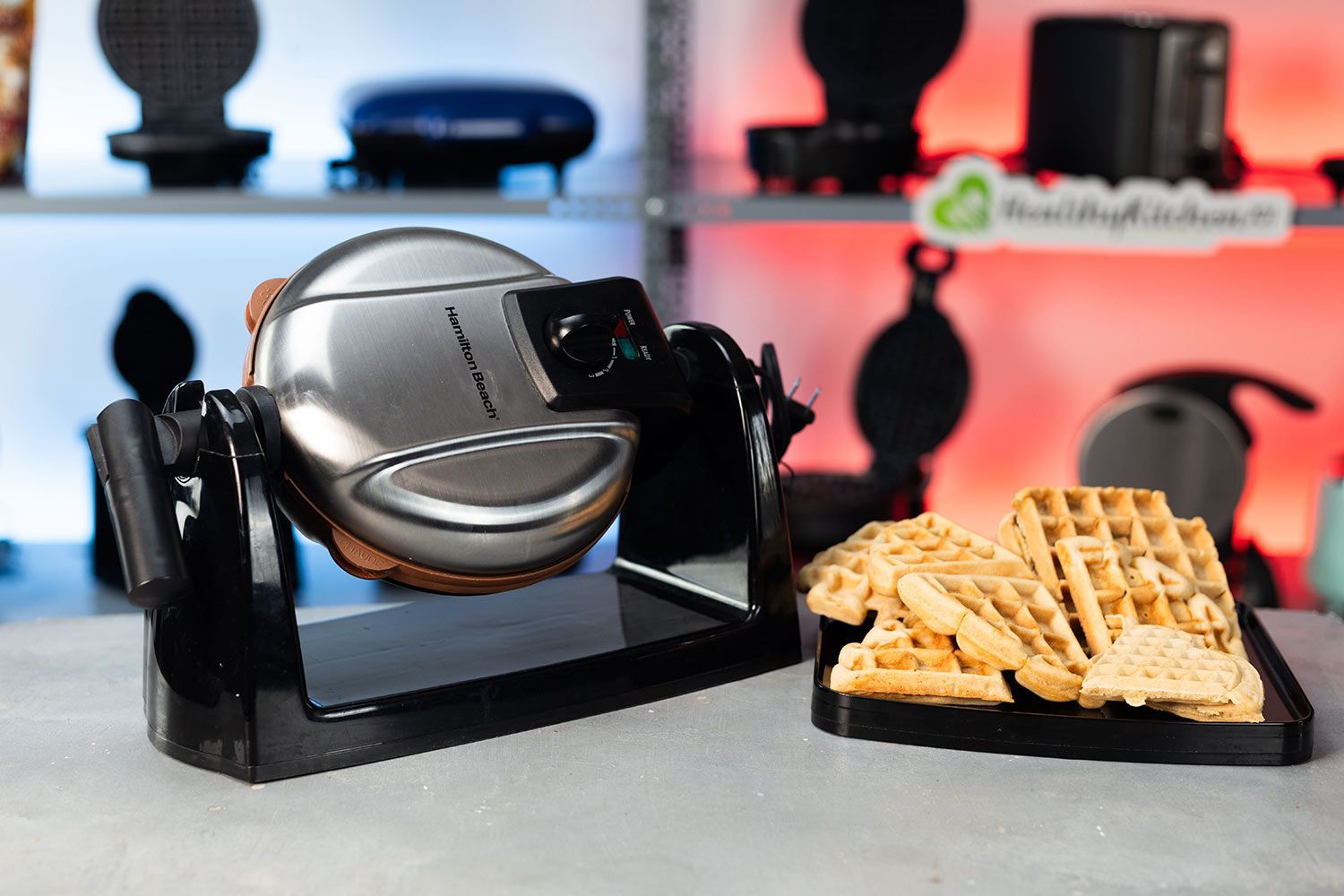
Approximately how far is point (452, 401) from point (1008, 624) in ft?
1.20

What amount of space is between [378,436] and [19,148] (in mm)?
Result: 1695

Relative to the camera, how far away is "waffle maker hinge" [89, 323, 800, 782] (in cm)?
78

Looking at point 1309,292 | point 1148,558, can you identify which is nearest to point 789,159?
point 1309,292

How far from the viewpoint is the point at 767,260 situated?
2604mm

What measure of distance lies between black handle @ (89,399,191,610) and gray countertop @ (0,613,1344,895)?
0.13 metres

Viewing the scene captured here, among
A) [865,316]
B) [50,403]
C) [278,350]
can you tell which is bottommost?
[50,403]

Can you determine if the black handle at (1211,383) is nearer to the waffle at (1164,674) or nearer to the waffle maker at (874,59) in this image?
the waffle maker at (874,59)

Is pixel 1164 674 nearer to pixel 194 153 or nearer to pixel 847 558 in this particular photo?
pixel 847 558

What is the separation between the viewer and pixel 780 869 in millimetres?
709

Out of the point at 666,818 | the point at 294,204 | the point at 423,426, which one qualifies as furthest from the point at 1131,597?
the point at 294,204

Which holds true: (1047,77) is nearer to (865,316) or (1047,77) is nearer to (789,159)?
(789,159)

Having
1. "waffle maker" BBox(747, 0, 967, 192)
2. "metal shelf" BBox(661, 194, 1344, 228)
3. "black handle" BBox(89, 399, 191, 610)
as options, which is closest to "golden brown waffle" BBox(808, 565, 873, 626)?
"black handle" BBox(89, 399, 191, 610)

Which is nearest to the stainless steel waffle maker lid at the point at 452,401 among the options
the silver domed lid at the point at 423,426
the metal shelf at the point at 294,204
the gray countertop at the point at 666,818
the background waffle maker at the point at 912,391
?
the silver domed lid at the point at 423,426

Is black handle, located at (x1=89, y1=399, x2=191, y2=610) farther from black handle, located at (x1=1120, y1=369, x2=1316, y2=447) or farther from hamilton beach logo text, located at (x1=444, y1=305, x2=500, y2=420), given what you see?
black handle, located at (x1=1120, y1=369, x2=1316, y2=447)
